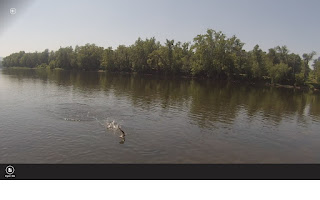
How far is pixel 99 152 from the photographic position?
16312 mm

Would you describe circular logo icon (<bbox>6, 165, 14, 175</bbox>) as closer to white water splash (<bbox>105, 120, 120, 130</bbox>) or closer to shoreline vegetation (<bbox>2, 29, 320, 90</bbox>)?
white water splash (<bbox>105, 120, 120, 130</bbox>)

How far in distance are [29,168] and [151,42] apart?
4711 inches

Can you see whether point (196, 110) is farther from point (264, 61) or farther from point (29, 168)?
point (264, 61)

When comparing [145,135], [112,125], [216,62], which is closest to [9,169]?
[145,135]

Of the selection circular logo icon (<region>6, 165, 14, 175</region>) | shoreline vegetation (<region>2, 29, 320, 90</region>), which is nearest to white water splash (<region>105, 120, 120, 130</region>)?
circular logo icon (<region>6, 165, 14, 175</region>)

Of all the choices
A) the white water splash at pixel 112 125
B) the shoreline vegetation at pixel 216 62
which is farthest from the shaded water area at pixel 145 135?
the shoreline vegetation at pixel 216 62

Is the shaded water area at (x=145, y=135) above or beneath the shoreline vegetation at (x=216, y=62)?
beneath

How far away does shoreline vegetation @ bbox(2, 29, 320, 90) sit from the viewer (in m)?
90.2

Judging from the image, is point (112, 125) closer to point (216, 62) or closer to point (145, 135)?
point (145, 135)

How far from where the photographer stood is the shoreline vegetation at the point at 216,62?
90.2m

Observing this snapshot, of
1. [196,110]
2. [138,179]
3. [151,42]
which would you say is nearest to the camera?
[138,179]

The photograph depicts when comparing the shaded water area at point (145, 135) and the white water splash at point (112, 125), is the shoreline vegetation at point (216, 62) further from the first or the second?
the white water splash at point (112, 125)

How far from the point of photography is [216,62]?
9888cm
